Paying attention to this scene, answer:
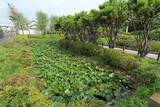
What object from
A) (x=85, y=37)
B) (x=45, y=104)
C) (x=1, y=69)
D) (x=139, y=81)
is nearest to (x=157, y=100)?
(x=45, y=104)

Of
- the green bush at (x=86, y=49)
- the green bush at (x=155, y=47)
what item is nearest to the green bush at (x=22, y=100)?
the green bush at (x=86, y=49)

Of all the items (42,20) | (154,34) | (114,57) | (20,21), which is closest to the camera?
(114,57)

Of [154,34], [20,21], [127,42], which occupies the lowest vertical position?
[127,42]

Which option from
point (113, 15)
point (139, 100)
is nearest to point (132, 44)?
point (113, 15)

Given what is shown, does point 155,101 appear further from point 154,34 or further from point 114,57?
point 154,34

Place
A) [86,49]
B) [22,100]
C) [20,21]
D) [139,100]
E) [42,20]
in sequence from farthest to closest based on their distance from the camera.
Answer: [20,21]
[42,20]
[86,49]
[139,100]
[22,100]

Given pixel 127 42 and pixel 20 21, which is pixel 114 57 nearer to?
pixel 127 42

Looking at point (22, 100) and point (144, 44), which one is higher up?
point (144, 44)

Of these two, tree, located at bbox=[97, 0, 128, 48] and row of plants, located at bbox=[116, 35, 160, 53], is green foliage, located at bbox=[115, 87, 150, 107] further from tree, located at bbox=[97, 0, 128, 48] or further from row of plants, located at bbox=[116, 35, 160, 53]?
row of plants, located at bbox=[116, 35, 160, 53]

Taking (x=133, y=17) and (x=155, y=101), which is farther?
(x=133, y=17)

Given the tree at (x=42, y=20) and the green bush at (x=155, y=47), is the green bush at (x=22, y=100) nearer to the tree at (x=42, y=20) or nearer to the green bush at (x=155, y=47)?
the green bush at (x=155, y=47)

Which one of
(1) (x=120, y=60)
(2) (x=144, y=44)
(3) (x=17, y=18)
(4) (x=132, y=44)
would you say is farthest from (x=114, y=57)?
(3) (x=17, y=18)

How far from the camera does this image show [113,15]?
7.60 m

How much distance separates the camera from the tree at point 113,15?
7.39 meters
